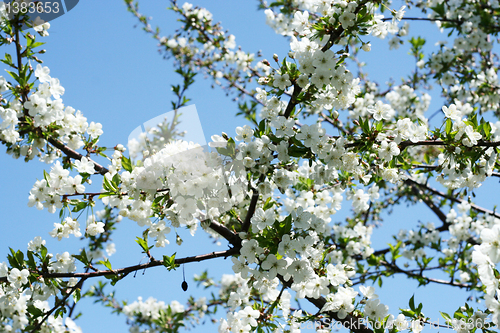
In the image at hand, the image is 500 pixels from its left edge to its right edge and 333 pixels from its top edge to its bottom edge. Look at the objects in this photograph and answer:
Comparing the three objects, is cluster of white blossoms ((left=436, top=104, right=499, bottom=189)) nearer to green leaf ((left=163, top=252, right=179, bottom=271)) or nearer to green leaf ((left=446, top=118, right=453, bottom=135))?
A: green leaf ((left=446, top=118, right=453, bottom=135))

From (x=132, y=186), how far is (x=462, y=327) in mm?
2758

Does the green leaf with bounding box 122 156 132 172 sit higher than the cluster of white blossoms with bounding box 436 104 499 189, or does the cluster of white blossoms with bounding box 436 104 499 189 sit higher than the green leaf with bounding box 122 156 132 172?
the cluster of white blossoms with bounding box 436 104 499 189

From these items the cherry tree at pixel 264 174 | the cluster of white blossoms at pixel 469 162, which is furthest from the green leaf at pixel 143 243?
the cluster of white blossoms at pixel 469 162

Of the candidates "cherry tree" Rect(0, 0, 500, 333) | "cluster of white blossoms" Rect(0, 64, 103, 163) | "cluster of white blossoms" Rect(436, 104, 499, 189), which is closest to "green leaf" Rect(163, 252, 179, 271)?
"cherry tree" Rect(0, 0, 500, 333)

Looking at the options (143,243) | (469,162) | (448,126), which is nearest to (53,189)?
(143,243)

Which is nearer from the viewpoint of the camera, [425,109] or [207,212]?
[207,212]

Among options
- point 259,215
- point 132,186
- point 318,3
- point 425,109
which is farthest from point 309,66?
point 425,109

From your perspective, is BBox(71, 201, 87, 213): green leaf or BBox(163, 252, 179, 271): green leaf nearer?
BBox(163, 252, 179, 271): green leaf

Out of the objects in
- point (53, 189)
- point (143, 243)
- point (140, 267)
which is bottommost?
point (140, 267)

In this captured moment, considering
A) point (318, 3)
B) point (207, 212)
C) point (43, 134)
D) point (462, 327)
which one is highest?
point (318, 3)

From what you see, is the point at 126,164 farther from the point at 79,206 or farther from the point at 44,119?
the point at 44,119

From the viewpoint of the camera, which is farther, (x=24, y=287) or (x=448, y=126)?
(x=24, y=287)

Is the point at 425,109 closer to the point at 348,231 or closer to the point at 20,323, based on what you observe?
the point at 348,231

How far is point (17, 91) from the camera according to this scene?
3.16m
